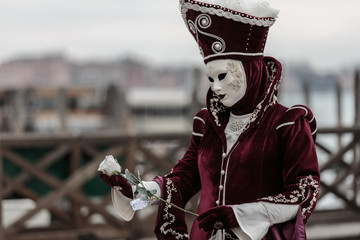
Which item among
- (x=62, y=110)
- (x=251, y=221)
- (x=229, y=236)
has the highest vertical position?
(x=251, y=221)

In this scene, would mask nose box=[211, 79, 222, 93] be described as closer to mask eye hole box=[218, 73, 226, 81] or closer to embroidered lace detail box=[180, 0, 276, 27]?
mask eye hole box=[218, 73, 226, 81]

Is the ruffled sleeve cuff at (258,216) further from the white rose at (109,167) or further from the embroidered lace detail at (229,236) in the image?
the white rose at (109,167)

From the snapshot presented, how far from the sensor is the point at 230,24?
1.85 m

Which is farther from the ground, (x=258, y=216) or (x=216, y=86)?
(x=216, y=86)

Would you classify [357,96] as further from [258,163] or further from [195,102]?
[258,163]

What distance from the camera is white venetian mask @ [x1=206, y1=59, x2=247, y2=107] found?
1.87 m

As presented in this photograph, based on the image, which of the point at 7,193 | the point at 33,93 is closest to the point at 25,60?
the point at 33,93

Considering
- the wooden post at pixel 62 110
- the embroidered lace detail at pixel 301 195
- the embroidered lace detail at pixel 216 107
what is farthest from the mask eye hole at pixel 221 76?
the wooden post at pixel 62 110

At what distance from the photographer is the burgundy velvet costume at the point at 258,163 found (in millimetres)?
1794

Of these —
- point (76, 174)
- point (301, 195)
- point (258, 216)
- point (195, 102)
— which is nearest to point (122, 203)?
point (258, 216)

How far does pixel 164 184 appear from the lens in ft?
6.64

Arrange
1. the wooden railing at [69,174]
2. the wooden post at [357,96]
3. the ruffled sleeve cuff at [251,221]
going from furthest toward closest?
the wooden post at [357,96]
the wooden railing at [69,174]
the ruffled sleeve cuff at [251,221]

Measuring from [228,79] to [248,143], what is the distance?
0.21m

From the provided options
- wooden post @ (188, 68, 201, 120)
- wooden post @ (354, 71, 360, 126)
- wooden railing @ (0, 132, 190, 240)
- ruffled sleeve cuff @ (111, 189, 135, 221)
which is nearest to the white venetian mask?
ruffled sleeve cuff @ (111, 189, 135, 221)
